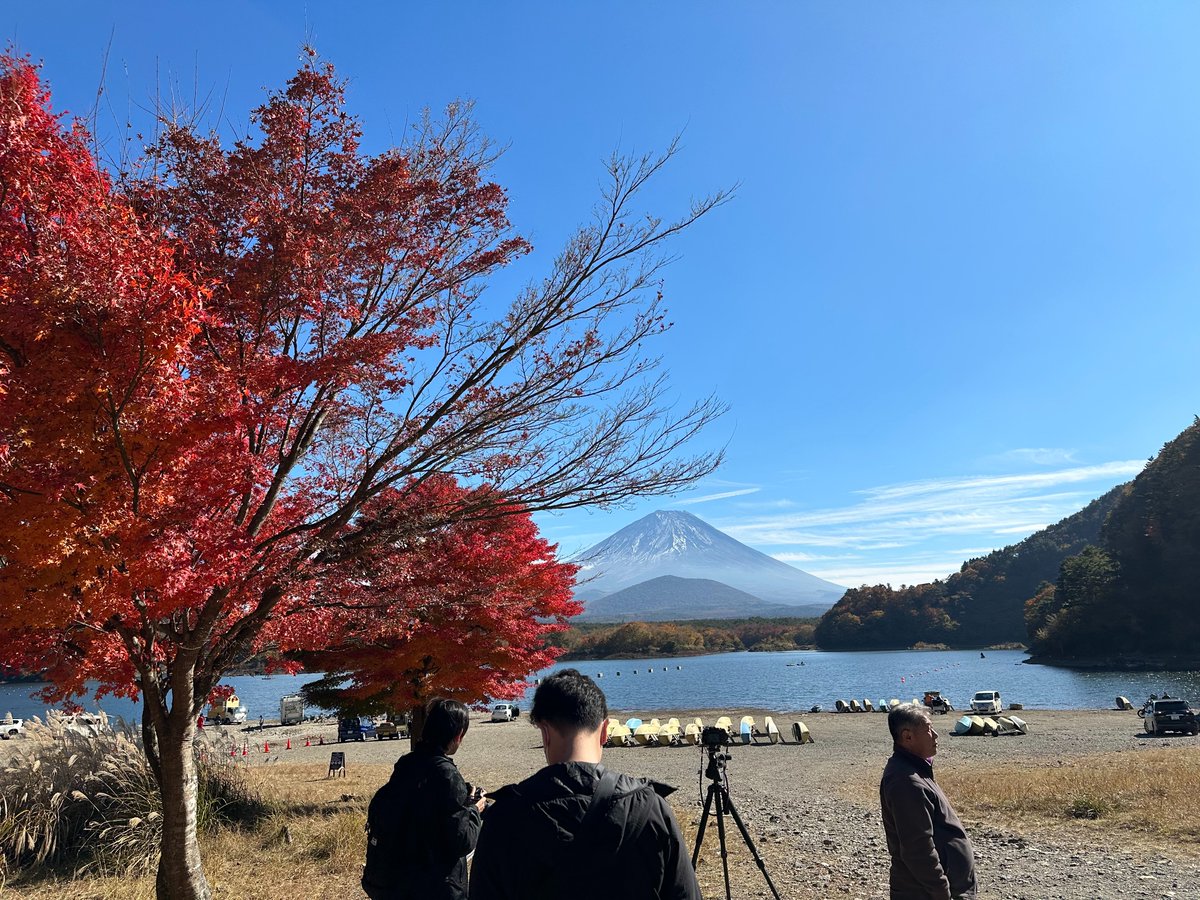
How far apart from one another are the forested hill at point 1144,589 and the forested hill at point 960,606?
32.2 metres

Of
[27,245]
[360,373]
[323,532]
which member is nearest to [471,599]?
[323,532]

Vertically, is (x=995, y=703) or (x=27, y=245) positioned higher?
(x=27, y=245)

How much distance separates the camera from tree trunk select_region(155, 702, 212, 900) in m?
5.30

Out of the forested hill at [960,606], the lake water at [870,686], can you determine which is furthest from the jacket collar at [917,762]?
the forested hill at [960,606]

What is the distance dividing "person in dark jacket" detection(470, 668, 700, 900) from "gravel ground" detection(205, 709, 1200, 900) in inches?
212

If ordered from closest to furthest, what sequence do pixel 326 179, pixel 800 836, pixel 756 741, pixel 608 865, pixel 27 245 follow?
pixel 608 865, pixel 27 245, pixel 326 179, pixel 800 836, pixel 756 741

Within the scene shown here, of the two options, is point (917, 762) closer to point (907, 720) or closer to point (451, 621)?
point (907, 720)

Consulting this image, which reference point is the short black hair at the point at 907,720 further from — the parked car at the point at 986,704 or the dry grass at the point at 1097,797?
the parked car at the point at 986,704

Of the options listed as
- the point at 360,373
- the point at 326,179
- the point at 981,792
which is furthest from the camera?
the point at 981,792

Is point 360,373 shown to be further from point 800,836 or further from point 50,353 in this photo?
point 800,836

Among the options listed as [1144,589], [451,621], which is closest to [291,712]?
[451,621]

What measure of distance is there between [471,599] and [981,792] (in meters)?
8.90

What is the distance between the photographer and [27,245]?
3945 millimetres

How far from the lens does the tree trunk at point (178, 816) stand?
5.30 m
